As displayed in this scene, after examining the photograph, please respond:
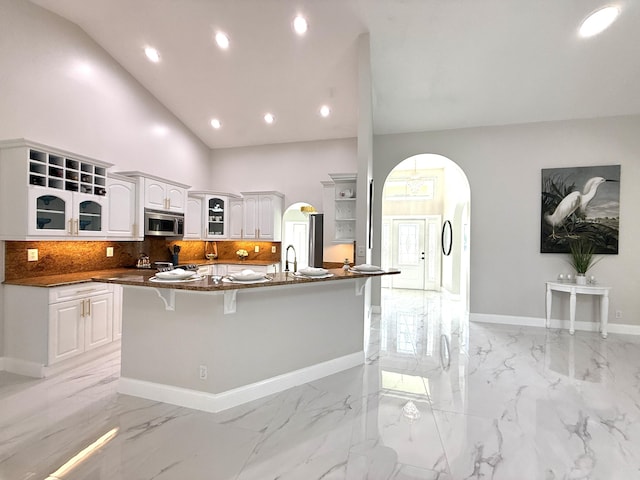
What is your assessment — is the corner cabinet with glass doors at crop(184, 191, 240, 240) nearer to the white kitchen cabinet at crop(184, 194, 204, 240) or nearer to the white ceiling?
the white kitchen cabinet at crop(184, 194, 204, 240)

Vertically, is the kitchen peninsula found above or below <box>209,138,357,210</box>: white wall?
below

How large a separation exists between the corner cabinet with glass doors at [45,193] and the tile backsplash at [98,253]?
352 millimetres

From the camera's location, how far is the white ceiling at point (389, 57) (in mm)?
3297

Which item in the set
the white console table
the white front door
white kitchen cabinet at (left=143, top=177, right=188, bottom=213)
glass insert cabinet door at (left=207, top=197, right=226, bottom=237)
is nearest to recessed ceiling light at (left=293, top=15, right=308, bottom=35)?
white kitchen cabinet at (left=143, top=177, right=188, bottom=213)

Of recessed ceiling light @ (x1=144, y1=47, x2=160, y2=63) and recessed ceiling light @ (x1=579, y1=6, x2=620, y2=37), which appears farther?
recessed ceiling light @ (x1=144, y1=47, x2=160, y2=63)

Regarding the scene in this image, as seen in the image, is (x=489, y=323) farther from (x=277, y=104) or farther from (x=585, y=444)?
(x=277, y=104)

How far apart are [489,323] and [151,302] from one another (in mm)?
4922

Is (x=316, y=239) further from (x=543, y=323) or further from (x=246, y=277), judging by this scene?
(x=543, y=323)

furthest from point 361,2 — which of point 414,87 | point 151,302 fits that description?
point 151,302

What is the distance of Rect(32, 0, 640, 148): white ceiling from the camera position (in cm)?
330

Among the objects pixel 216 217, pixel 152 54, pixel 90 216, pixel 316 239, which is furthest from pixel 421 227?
pixel 90 216

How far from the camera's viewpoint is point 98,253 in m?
4.14

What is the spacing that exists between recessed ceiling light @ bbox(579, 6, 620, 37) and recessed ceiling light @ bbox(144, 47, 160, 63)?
5.32 m

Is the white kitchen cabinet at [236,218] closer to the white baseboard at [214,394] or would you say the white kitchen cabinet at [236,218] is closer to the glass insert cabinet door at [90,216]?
the glass insert cabinet door at [90,216]
